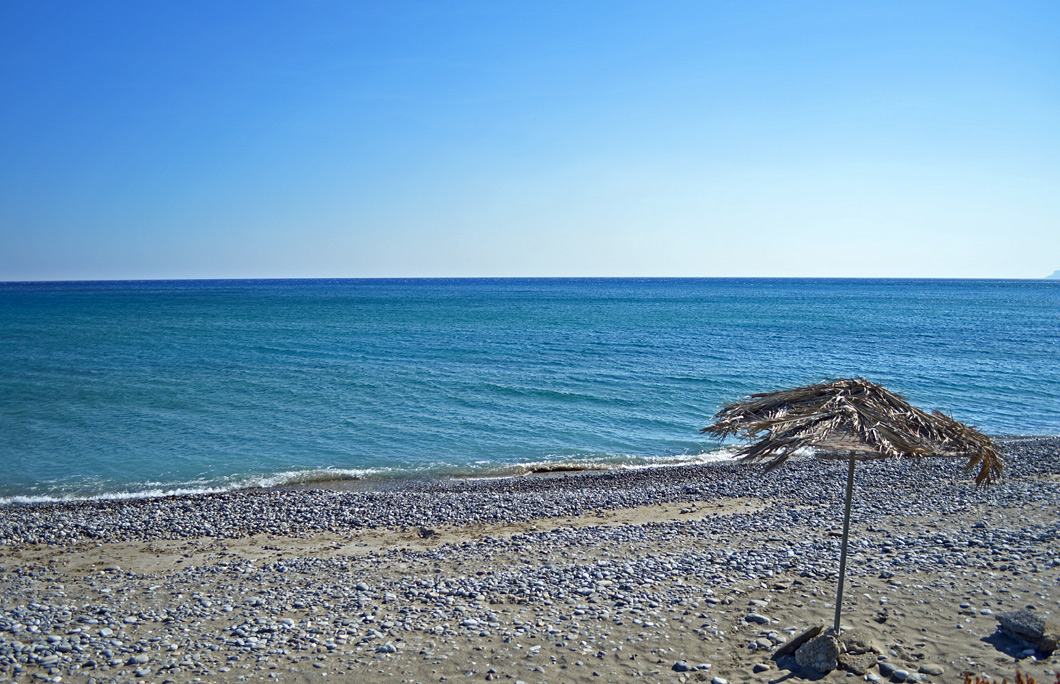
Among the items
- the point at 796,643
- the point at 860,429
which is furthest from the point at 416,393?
the point at 860,429

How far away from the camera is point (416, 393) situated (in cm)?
2830

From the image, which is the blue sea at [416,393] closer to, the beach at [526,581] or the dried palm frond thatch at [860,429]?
the beach at [526,581]

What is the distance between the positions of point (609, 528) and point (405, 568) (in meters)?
4.27

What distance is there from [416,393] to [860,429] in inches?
911

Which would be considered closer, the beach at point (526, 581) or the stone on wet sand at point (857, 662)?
the stone on wet sand at point (857, 662)

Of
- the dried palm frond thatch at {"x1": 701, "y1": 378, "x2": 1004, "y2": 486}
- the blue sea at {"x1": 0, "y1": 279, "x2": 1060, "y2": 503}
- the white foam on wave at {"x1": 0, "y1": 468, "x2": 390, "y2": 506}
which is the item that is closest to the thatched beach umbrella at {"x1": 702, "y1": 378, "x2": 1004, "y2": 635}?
the dried palm frond thatch at {"x1": 701, "y1": 378, "x2": 1004, "y2": 486}

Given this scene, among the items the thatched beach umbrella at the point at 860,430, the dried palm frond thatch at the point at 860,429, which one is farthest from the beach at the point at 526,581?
the dried palm frond thatch at the point at 860,429

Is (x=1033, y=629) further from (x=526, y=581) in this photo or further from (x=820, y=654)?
(x=526, y=581)

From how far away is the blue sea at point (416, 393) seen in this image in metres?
19.4

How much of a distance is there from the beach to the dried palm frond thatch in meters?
Result: 2.56

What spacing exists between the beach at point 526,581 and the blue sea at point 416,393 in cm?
328

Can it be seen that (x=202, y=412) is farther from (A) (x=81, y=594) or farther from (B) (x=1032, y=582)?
(B) (x=1032, y=582)

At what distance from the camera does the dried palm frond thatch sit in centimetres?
679

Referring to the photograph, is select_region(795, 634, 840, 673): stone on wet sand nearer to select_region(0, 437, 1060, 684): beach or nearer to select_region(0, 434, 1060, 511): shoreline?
select_region(0, 437, 1060, 684): beach
